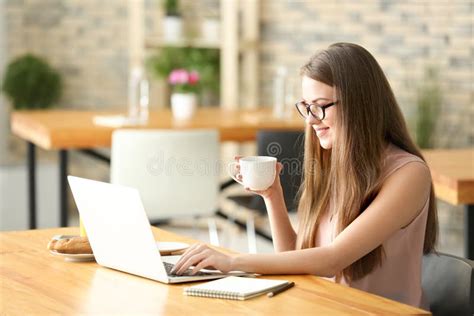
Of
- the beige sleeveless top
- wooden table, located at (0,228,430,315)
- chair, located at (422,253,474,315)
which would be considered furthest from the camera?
the beige sleeveless top

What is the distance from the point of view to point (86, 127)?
4906mm

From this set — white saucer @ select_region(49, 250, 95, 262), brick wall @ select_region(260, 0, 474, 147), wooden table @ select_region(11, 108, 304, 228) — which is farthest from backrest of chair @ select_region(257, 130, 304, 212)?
white saucer @ select_region(49, 250, 95, 262)

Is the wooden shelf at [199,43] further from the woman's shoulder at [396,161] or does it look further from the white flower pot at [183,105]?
the woman's shoulder at [396,161]

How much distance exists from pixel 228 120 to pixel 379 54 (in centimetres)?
139

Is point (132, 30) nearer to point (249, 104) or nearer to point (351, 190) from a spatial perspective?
point (249, 104)

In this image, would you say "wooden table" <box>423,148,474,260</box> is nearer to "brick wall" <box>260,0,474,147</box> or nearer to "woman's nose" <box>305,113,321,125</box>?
"woman's nose" <box>305,113,321,125</box>

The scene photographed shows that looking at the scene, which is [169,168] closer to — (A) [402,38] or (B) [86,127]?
(B) [86,127]

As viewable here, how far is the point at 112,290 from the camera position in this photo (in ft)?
7.11

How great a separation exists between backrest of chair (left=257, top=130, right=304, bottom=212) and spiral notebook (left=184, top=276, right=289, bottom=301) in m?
2.14

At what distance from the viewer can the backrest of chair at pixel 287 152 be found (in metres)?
4.33

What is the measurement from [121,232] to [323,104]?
0.59 m

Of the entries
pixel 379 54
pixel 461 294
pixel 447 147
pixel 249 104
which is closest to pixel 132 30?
pixel 249 104

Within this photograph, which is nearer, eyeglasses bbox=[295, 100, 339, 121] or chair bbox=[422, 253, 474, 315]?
chair bbox=[422, 253, 474, 315]

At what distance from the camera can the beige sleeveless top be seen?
2.42m
